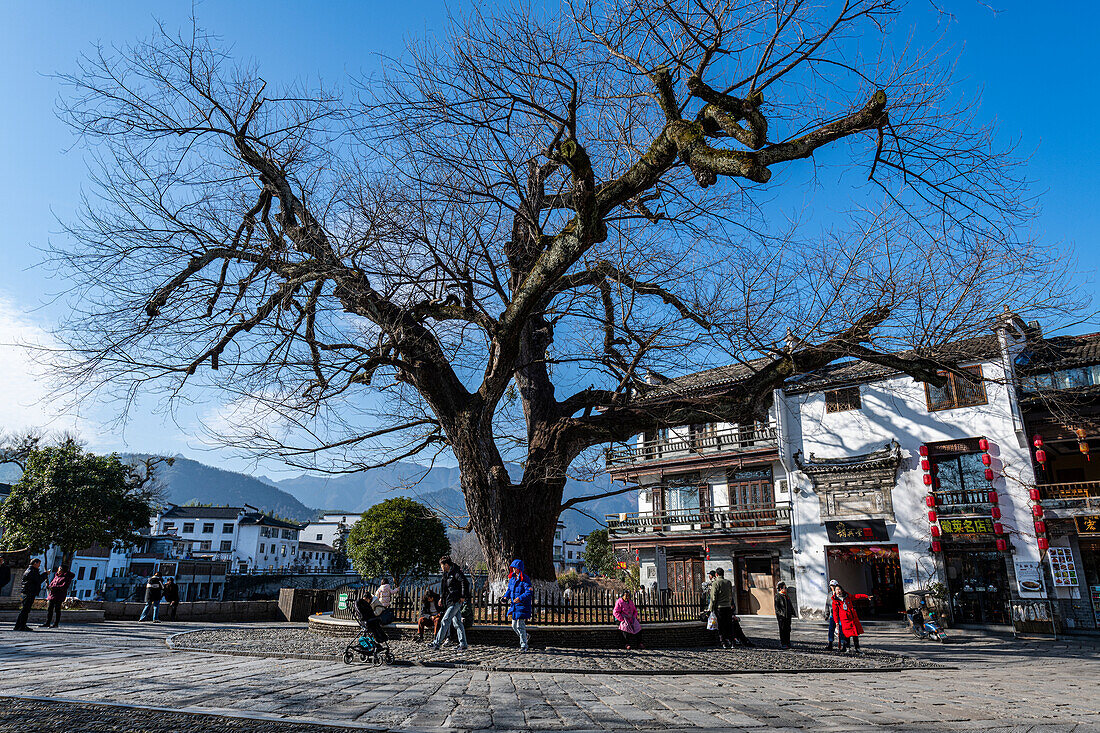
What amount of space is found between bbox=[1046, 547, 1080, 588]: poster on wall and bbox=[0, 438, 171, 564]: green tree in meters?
33.6

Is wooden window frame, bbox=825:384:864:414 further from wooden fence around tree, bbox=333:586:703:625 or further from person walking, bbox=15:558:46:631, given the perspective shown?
person walking, bbox=15:558:46:631

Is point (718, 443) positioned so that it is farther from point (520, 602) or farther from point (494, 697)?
point (494, 697)

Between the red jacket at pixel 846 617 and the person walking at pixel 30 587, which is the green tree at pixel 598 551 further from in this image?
the person walking at pixel 30 587

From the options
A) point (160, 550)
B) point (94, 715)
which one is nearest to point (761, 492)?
point (94, 715)

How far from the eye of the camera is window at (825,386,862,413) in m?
24.5

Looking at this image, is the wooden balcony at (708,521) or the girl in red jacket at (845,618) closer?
the girl in red jacket at (845,618)

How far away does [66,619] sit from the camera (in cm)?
1566

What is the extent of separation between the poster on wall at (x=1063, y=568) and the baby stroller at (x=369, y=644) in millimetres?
21864

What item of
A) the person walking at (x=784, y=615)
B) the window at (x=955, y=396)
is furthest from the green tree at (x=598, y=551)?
the person walking at (x=784, y=615)

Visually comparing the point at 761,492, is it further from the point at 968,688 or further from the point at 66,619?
the point at 66,619

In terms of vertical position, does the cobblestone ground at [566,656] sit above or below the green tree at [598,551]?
below

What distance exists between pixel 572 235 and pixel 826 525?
2046 cm

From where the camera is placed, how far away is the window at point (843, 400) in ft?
80.4

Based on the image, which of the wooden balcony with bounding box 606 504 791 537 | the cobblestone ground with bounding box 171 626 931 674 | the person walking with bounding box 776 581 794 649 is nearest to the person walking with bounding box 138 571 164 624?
the cobblestone ground with bounding box 171 626 931 674
